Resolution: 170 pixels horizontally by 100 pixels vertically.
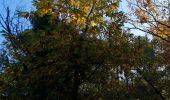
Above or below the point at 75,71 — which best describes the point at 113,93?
below

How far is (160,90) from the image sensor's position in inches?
1012

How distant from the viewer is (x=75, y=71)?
13750mm

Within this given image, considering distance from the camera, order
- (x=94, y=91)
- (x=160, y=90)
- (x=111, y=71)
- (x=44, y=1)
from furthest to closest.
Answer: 1. (x=160, y=90)
2. (x=94, y=91)
3. (x=111, y=71)
4. (x=44, y=1)

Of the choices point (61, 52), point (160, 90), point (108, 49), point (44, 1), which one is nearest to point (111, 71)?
Result: point (108, 49)

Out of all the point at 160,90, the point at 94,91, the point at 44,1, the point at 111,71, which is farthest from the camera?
the point at 160,90

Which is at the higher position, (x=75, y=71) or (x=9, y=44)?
(x=9, y=44)

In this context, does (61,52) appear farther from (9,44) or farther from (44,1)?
(9,44)

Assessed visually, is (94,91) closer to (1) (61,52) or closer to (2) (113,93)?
(2) (113,93)

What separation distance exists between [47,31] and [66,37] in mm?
822

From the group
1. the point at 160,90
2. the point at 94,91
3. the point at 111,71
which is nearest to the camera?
the point at 111,71

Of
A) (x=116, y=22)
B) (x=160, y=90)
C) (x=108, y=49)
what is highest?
(x=116, y=22)

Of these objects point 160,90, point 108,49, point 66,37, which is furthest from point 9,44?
point 160,90

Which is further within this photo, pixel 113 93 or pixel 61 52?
pixel 113 93

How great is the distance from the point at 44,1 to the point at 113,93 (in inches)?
312
